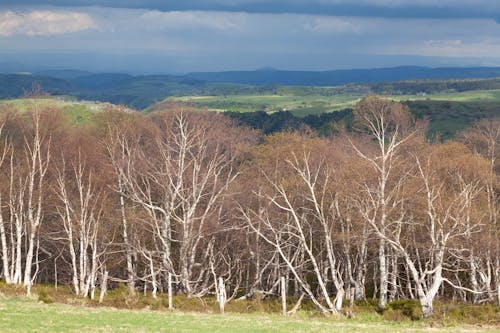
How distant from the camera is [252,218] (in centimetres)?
6156

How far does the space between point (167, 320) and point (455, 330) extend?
15.2 metres

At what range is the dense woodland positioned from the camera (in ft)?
171

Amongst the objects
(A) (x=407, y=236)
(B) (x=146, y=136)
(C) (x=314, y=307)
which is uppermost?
(B) (x=146, y=136)

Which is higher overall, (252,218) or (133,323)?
(133,323)

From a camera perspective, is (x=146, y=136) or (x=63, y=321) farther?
(x=146, y=136)

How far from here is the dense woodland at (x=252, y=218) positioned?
2046 inches

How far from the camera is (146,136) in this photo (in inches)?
3954

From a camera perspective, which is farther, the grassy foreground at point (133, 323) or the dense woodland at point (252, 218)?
the dense woodland at point (252, 218)

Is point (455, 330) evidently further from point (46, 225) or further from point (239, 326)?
point (46, 225)

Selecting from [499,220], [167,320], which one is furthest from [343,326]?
[499,220]

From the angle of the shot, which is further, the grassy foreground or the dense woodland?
the dense woodland

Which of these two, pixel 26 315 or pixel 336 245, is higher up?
pixel 26 315

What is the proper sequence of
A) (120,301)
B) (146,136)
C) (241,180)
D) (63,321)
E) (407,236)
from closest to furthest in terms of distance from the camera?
(63,321) < (120,301) < (407,236) < (241,180) < (146,136)

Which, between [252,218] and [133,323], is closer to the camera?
[133,323]
